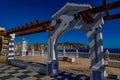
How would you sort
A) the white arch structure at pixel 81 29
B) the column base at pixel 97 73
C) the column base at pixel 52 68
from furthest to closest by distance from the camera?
1. the column base at pixel 52 68
2. the white arch structure at pixel 81 29
3. the column base at pixel 97 73

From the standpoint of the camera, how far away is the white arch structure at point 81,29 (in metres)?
7.81

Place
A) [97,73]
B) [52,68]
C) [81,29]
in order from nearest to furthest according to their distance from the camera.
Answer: [97,73], [81,29], [52,68]

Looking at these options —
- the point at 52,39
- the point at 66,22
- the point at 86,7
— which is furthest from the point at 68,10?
the point at 52,39

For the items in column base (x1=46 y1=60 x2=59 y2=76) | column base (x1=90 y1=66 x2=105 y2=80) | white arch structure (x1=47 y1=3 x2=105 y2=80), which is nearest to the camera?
column base (x1=90 y1=66 x2=105 y2=80)

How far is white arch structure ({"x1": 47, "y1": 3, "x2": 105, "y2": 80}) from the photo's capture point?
7812 mm

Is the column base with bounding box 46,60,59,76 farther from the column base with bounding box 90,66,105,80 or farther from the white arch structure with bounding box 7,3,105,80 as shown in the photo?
the column base with bounding box 90,66,105,80

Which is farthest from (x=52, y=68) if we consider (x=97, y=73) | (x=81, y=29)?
(x=97, y=73)

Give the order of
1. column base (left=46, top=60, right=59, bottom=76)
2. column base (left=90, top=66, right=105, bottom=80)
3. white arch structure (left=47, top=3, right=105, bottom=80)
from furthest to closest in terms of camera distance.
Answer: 1. column base (left=46, top=60, right=59, bottom=76)
2. white arch structure (left=47, top=3, right=105, bottom=80)
3. column base (left=90, top=66, right=105, bottom=80)

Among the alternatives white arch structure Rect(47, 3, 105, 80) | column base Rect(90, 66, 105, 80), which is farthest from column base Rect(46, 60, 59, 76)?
column base Rect(90, 66, 105, 80)

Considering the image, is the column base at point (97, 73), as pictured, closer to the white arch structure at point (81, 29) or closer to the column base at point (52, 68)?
the white arch structure at point (81, 29)

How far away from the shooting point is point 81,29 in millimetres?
8633

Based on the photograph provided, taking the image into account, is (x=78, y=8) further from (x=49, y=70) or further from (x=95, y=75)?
(x=49, y=70)

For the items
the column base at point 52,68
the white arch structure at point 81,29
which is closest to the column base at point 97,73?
the white arch structure at point 81,29

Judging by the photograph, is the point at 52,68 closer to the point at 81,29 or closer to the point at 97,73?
the point at 81,29
